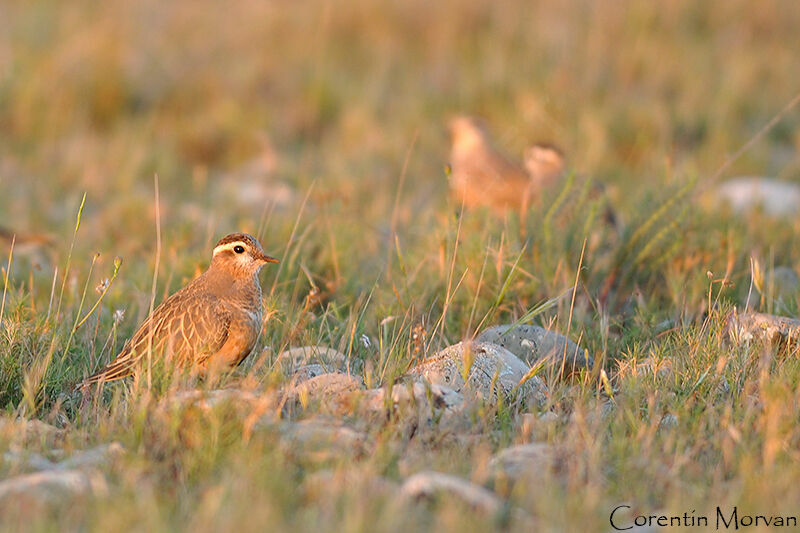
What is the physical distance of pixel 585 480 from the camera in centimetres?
336

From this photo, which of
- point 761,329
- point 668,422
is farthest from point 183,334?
point 761,329

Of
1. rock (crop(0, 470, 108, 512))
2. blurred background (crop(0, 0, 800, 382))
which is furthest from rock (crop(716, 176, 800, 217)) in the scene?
rock (crop(0, 470, 108, 512))

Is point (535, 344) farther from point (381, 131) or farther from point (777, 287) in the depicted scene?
point (381, 131)

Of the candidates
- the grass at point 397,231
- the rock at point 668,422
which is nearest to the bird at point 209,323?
the grass at point 397,231

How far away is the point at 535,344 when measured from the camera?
4.93 metres

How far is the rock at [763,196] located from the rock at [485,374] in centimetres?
379

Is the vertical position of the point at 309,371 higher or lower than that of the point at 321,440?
lower

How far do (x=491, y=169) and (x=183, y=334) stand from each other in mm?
5182

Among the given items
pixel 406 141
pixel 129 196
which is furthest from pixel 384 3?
pixel 129 196

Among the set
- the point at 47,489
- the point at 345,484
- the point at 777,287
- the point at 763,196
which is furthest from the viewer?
the point at 763,196

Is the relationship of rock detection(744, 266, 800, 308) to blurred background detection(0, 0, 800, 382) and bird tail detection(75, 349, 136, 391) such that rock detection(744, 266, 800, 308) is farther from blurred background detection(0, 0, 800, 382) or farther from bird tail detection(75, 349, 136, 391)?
bird tail detection(75, 349, 136, 391)

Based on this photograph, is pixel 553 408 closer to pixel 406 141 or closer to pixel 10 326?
pixel 10 326

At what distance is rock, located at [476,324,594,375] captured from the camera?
15.7 feet

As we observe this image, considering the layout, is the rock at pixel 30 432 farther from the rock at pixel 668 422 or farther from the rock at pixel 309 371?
the rock at pixel 668 422
